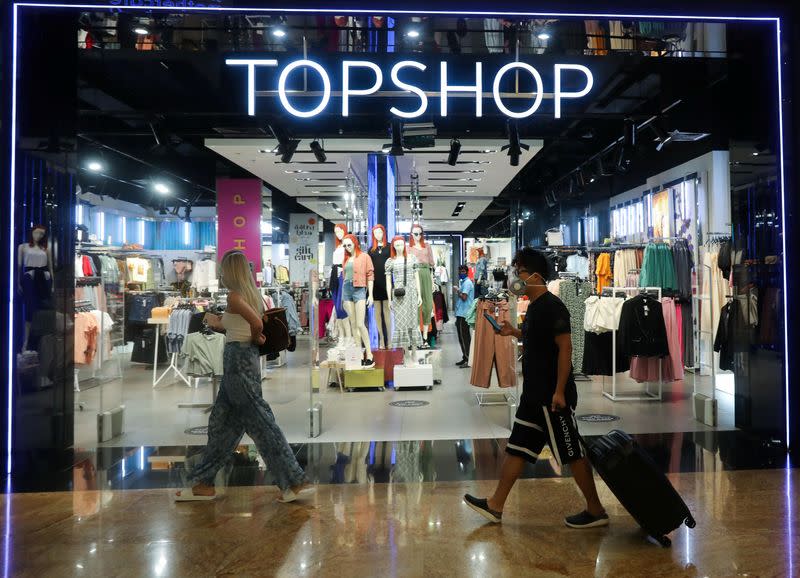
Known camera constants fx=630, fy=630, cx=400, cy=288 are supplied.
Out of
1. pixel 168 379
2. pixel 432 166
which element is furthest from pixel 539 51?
pixel 168 379

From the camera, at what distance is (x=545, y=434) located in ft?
10.9

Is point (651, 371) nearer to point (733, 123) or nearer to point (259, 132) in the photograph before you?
point (733, 123)

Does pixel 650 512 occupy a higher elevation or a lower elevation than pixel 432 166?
lower

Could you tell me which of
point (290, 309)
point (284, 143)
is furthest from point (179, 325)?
point (290, 309)

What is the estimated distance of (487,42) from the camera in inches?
229

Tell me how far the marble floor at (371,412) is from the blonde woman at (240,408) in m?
1.51

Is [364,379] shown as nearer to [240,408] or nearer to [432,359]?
[432,359]

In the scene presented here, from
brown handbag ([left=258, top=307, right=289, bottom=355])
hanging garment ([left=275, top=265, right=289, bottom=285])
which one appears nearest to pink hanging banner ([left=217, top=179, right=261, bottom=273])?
hanging garment ([left=275, top=265, right=289, bottom=285])

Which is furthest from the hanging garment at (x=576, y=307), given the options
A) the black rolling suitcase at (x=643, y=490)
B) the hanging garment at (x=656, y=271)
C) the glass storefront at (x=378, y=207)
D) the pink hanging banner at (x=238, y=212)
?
the pink hanging banner at (x=238, y=212)

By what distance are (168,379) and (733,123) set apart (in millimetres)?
7441

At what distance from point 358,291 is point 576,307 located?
2701 mm

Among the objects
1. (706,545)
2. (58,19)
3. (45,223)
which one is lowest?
(706,545)

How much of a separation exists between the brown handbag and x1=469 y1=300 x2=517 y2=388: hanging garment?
285cm

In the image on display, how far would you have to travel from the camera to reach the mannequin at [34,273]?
4348 millimetres
